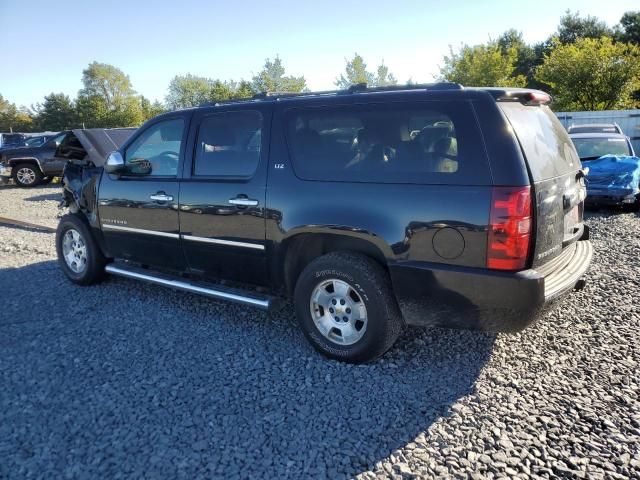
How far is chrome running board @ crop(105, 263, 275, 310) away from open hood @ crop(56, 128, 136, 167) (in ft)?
10.2

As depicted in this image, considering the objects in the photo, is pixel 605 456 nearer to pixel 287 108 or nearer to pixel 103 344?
pixel 287 108

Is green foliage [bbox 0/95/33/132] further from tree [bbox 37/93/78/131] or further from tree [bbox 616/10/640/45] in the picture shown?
tree [bbox 616/10/640/45]

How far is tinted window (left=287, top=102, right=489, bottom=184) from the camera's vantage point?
2.92 metres

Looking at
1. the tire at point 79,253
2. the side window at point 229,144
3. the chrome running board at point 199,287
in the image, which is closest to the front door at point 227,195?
the side window at point 229,144

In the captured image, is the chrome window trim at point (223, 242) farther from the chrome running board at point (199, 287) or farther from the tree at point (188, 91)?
the tree at point (188, 91)

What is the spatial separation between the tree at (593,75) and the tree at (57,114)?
186 feet

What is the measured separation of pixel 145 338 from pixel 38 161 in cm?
1494

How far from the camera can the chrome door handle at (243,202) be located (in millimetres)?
3733

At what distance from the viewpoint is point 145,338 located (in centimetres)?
398

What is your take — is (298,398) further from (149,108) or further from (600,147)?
(149,108)

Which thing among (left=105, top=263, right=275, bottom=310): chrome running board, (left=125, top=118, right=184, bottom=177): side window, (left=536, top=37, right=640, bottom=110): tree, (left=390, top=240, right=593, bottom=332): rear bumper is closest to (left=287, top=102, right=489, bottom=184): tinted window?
(left=390, top=240, right=593, bottom=332): rear bumper

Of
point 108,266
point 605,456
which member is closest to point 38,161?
point 108,266

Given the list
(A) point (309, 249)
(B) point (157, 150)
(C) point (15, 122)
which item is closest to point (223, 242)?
(A) point (309, 249)

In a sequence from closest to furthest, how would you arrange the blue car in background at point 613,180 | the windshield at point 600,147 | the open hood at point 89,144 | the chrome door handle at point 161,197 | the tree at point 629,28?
the chrome door handle at point 161,197
the open hood at point 89,144
the blue car in background at point 613,180
the windshield at point 600,147
the tree at point 629,28
